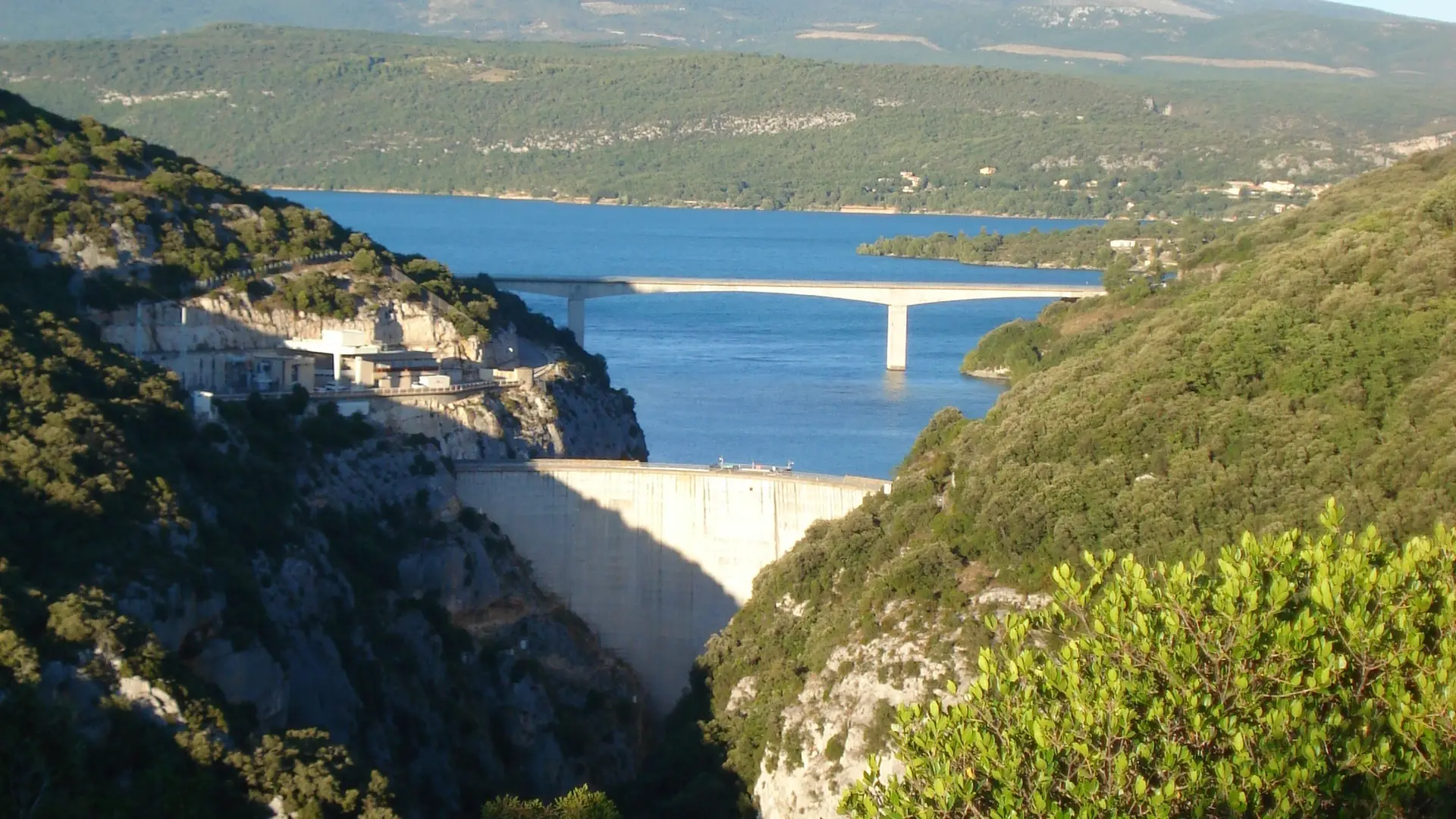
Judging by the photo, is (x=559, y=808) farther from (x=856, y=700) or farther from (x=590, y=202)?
(x=590, y=202)

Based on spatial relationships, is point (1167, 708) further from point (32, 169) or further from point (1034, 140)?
point (1034, 140)

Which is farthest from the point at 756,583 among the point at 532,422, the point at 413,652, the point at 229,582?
the point at 229,582

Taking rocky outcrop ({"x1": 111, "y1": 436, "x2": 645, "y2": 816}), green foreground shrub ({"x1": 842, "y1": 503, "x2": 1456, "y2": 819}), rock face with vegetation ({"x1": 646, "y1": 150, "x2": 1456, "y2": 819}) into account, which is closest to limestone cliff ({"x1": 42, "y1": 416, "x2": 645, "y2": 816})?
rocky outcrop ({"x1": 111, "y1": 436, "x2": 645, "y2": 816})

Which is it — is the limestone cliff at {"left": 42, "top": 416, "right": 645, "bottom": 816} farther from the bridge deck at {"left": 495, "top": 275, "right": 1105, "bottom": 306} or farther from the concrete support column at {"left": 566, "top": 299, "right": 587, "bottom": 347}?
the bridge deck at {"left": 495, "top": 275, "right": 1105, "bottom": 306}

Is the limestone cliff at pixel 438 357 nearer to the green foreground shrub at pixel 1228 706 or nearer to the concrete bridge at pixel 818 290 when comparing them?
the concrete bridge at pixel 818 290

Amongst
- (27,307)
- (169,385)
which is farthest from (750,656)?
(27,307)

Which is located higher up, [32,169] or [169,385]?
[32,169]
